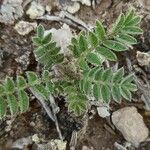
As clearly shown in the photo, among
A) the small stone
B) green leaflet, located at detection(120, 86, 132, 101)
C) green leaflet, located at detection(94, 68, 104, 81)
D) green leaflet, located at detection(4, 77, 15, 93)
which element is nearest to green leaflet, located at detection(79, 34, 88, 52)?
green leaflet, located at detection(94, 68, 104, 81)

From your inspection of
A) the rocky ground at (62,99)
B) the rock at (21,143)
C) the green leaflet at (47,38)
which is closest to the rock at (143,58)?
the rocky ground at (62,99)

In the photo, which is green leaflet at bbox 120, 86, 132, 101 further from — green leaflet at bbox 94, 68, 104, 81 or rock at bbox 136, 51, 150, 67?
rock at bbox 136, 51, 150, 67

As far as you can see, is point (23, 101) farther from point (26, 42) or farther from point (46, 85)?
point (26, 42)

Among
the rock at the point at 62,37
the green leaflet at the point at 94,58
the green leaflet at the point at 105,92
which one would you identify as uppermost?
the rock at the point at 62,37

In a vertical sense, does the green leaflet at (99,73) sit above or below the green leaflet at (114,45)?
below

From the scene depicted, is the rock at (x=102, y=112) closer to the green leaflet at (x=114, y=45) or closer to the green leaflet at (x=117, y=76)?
the green leaflet at (x=117, y=76)

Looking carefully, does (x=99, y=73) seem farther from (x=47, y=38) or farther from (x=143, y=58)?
(x=143, y=58)

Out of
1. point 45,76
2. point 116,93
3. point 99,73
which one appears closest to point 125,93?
point 116,93

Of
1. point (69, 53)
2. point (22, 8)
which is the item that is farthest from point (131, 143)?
point (22, 8)
